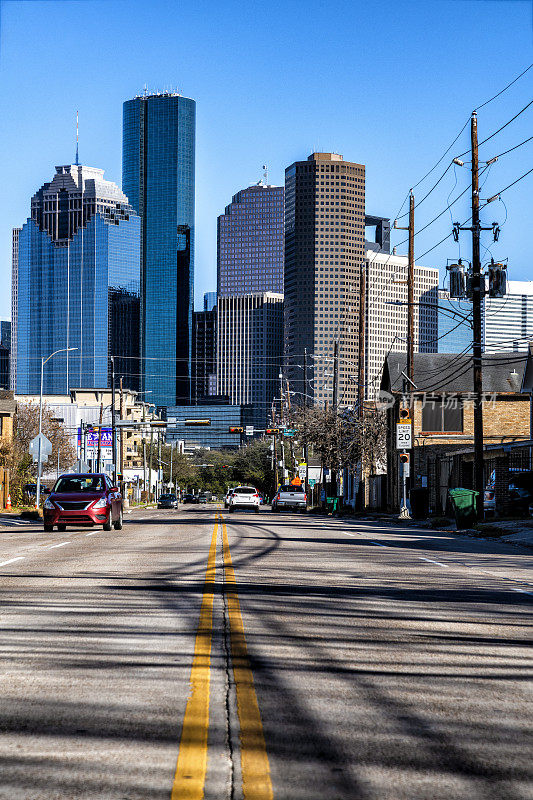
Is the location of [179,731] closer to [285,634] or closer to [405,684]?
[405,684]

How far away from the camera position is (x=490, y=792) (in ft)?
16.2

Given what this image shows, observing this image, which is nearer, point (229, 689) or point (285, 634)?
point (229, 689)

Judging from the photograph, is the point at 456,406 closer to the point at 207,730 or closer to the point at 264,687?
the point at 264,687

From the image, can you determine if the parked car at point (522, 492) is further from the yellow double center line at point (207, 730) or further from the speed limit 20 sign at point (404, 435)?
A: the yellow double center line at point (207, 730)

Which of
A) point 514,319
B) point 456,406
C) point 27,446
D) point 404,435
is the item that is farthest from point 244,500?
point 514,319

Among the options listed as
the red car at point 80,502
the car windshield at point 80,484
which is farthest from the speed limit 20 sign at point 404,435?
the car windshield at point 80,484

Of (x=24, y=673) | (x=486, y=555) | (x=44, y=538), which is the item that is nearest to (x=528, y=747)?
(x=24, y=673)

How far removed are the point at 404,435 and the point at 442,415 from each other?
2052 cm

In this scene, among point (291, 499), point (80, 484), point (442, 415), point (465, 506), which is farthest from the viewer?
point (291, 499)

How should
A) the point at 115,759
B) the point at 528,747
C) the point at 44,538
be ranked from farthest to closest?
1. the point at 44,538
2. the point at 528,747
3. the point at 115,759

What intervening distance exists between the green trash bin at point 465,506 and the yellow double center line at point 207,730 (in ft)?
77.4

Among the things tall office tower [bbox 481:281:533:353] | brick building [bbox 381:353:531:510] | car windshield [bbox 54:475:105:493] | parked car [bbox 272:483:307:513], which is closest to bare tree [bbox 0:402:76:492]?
parked car [bbox 272:483:307:513]

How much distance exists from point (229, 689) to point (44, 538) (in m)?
20.4

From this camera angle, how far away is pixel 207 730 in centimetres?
602
